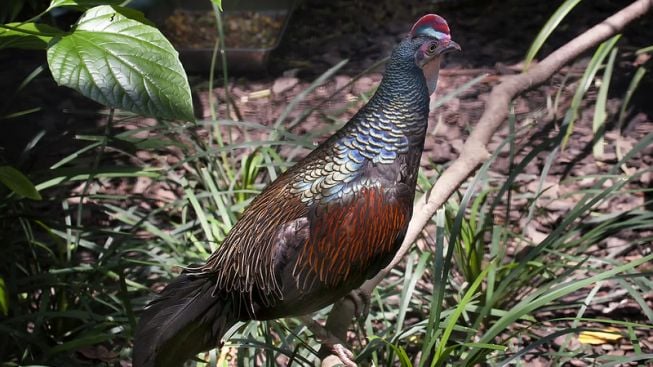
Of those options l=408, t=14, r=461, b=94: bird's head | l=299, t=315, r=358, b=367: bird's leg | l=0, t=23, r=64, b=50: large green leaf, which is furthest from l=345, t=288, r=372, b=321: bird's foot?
l=0, t=23, r=64, b=50: large green leaf

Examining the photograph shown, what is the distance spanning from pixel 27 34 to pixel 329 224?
2.96ft

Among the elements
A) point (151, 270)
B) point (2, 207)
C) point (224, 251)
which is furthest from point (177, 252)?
point (224, 251)

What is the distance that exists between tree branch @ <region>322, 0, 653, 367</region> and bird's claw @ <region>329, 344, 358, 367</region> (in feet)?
0.15

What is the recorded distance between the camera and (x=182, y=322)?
1.89 m

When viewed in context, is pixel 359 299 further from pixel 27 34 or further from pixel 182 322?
pixel 27 34

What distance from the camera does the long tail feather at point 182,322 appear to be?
185cm

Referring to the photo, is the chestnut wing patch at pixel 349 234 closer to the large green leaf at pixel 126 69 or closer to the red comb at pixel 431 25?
the red comb at pixel 431 25

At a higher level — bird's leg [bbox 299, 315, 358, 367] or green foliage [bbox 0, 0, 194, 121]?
green foliage [bbox 0, 0, 194, 121]

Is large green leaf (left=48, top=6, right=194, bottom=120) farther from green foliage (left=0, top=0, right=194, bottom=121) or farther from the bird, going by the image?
the bird

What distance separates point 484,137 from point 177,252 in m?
1.19

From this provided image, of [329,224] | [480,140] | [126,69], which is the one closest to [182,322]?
[329,224]

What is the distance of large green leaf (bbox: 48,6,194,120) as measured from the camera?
1354 millimetres

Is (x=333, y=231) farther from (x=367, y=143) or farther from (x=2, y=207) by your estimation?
(x=2, y=207)

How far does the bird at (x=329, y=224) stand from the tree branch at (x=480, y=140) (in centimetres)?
17
